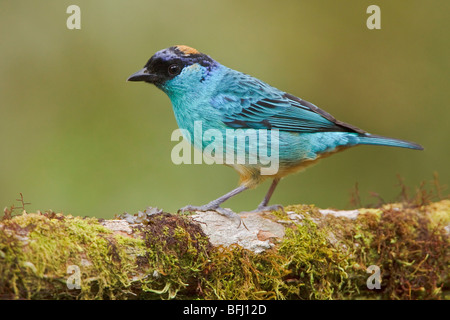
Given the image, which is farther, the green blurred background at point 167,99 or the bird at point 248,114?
the green blurred background at point 167,99

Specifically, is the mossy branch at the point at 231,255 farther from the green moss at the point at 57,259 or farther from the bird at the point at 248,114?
the bird at the point at 248,114

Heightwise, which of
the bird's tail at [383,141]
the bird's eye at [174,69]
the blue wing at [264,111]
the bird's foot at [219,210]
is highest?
the bird's eye at [174,69]

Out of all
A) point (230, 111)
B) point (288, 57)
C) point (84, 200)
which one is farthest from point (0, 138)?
point (288, 57)

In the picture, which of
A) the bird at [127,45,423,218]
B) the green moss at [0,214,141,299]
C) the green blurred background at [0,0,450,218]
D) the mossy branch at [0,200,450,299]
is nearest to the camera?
the green moss at [0,214,141,299]

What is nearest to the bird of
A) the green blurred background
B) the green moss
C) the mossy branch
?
the mossy branch

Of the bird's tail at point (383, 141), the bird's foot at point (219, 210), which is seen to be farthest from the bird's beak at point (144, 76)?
the bird's tail at point (383, 141)

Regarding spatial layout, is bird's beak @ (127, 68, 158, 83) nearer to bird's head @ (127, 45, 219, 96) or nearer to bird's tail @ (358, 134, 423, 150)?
Result: bird's head @ (127, 45, 219, 96)
